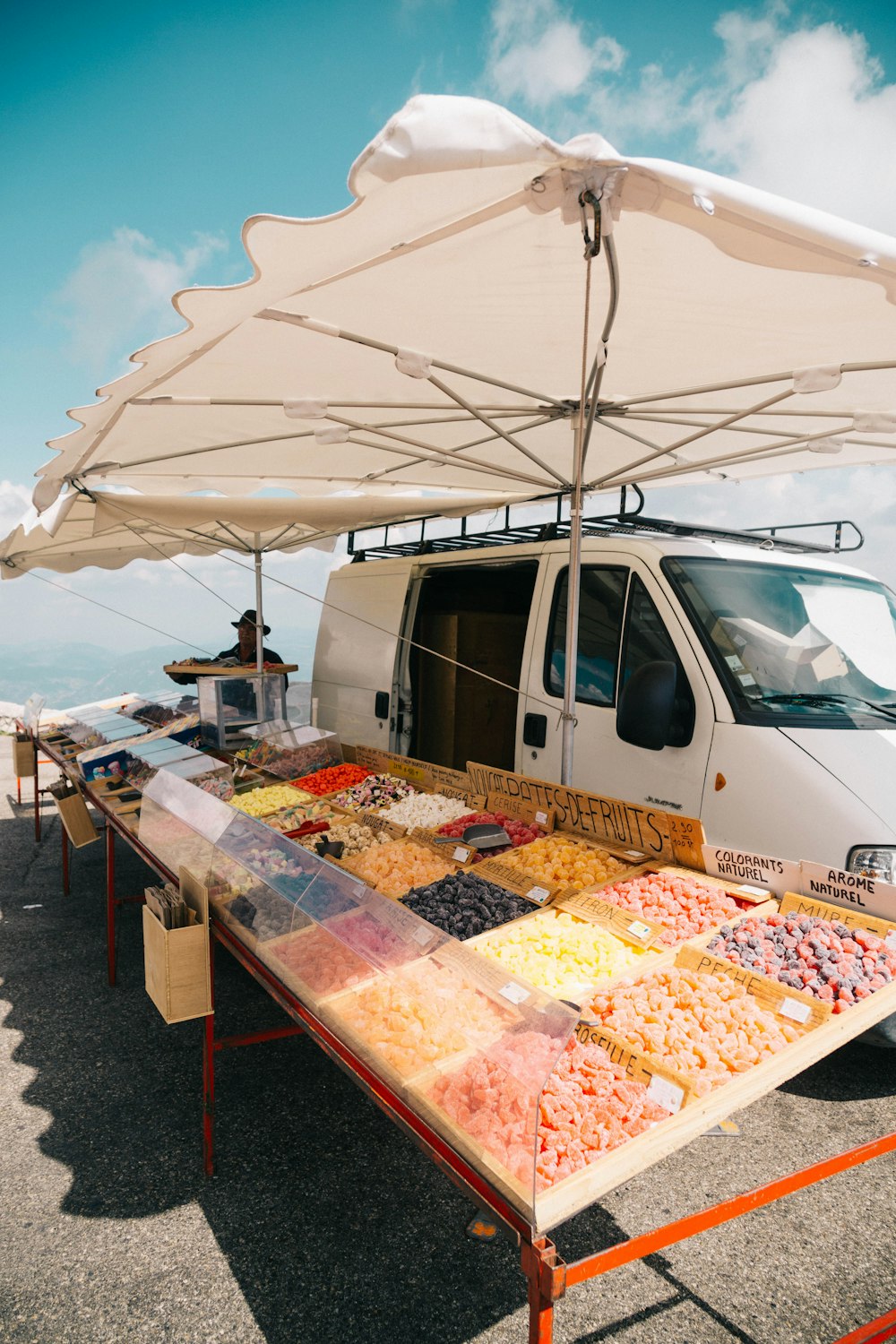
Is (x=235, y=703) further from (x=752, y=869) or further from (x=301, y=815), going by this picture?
(x=752, y=869)

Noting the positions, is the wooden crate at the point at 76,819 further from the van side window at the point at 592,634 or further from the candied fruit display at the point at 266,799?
the van side window at the point at 592,634

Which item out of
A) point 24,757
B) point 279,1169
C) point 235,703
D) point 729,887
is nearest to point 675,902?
point 729,887

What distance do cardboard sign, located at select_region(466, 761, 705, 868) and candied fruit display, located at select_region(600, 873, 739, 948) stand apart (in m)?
0.15

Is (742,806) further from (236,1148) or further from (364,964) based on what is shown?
(236,1148)

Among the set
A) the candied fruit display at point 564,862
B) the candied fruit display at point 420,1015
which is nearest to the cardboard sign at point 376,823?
the candied fruit display at point 564,862

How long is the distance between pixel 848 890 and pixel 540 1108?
147 centimetres

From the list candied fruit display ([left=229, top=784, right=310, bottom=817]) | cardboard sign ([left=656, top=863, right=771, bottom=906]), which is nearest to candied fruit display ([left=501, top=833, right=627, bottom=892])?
cardboard sign ([left=656, top=863, right=771, bottom=906])

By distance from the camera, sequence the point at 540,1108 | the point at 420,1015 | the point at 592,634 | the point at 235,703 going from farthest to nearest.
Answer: the point at 235,703
the point at 592,634
the point at 420,1015
the point at 540,1108

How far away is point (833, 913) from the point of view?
8.22 feet

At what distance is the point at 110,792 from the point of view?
183 inches

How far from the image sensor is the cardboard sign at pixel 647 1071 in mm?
1693

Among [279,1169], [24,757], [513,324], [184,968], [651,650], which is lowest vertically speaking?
[279,1169]

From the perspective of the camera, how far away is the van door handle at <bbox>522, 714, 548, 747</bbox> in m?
4.48

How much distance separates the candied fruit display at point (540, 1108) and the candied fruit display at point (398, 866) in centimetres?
129
